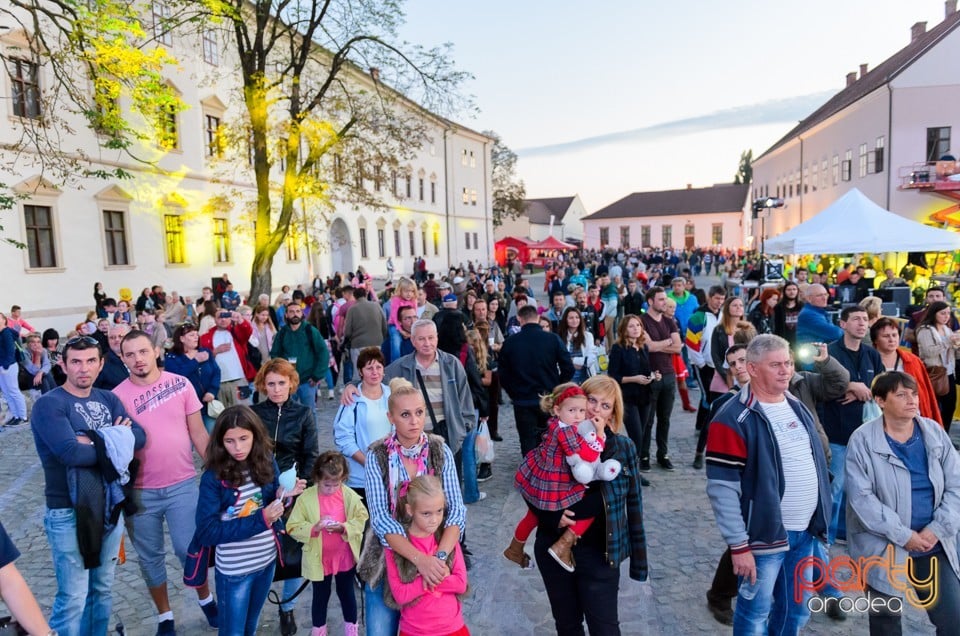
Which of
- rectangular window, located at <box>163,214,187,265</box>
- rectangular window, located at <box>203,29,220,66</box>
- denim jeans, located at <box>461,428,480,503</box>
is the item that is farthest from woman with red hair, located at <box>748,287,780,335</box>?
rectangular window, located at <box>203,29,220,66</box>

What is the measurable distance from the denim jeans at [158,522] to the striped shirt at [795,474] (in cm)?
343

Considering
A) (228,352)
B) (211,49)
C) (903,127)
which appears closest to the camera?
(228,352)

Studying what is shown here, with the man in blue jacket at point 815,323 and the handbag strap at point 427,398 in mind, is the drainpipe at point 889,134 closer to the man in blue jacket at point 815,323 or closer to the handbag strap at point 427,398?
the man in blue jacket at point 815,323

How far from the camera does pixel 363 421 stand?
429cm

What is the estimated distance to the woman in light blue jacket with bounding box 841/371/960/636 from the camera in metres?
3.09

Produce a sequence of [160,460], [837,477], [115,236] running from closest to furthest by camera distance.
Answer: [160,460], [837,477], [115,236]

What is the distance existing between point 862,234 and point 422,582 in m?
11.7

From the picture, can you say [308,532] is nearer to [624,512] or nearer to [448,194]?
[624,512]

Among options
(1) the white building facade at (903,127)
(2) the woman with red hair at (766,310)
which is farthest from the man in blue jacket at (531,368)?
(1) the white building facade at (903,127)

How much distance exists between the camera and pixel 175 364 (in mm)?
6098

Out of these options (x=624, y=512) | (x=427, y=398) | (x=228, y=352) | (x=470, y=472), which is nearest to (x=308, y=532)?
(x=427, y=398)

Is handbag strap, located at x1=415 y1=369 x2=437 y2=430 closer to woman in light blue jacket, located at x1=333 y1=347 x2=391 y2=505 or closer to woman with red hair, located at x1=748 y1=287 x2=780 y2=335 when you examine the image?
woman in light blue jacket, located at x1=333 y1=347 x2=391 y2=505

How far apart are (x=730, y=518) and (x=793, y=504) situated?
35 cm

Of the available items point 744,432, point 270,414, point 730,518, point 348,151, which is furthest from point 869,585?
point 348,151
